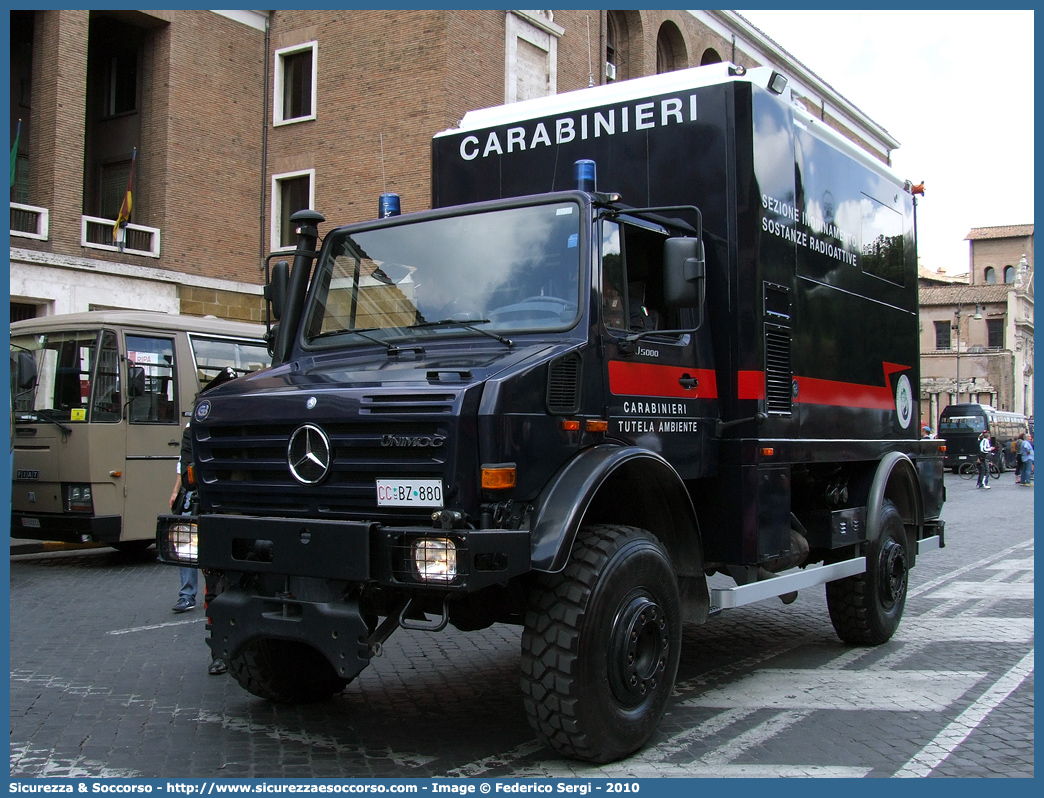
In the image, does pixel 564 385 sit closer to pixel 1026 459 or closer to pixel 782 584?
pixel 782 584

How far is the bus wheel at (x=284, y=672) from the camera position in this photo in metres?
5.66

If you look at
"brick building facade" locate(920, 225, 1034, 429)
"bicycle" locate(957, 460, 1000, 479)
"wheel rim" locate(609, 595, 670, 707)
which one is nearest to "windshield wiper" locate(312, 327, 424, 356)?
"wheel rim" locate(609, 595, 670, 707)

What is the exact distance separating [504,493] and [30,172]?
22.4 metres

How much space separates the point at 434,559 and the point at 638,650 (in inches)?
51.5

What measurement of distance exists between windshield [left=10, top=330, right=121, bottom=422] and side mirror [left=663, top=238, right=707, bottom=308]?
848cm

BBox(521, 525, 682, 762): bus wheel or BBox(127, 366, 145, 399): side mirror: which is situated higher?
BBox(127, 366, 145, 399): side mirror

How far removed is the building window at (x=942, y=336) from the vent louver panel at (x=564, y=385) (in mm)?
78564

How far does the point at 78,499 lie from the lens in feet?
38.2

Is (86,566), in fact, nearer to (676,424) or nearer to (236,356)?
(236,356)

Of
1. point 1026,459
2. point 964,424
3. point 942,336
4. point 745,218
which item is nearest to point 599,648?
point 745,218

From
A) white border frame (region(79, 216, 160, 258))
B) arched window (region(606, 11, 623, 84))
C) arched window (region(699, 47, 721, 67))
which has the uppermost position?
arched window (region(699, 47, 721, 67))

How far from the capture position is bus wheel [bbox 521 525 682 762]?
181 inches

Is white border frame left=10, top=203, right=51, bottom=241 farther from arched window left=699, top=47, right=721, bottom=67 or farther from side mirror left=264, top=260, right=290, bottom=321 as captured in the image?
arched window left=699, top=47, right=721, bottom=67

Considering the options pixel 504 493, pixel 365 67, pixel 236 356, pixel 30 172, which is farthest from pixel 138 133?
pixel 504 493
